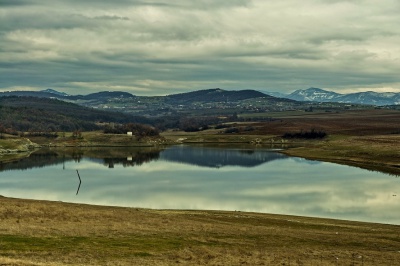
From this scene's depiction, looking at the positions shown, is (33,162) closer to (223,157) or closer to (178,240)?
(223,157)

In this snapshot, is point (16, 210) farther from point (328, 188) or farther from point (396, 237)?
point (328, 188)

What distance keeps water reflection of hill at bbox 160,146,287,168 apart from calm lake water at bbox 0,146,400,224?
921 mm

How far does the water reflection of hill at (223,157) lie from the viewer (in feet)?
483

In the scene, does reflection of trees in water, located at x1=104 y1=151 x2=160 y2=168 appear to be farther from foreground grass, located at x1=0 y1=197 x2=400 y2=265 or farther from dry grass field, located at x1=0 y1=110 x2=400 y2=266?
foreground grass, located at x1=0 y1=197 x2=400 y2=265

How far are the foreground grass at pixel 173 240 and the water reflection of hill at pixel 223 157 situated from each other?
9444 cm

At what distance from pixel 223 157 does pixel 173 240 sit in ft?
431

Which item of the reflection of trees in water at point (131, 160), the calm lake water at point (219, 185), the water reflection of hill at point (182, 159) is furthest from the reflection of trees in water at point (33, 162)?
the reflection of trees in water at point (131, 160)

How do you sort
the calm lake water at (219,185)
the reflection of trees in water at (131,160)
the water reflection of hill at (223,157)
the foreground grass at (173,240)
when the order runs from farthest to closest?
the water reflection of hill at (223,157)
the reflection of trees in water at (131,160)
the calm lake water at (219,185)
the foreground grass at (173,240)

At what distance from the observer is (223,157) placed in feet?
549

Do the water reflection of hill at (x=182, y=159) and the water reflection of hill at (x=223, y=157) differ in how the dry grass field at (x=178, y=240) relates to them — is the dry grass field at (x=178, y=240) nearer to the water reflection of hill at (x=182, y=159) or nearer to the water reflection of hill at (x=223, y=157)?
the water reflection of hill at (x=182, y=159)

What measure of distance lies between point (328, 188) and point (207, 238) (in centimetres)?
5572

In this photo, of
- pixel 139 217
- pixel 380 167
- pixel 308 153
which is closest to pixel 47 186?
pixel 139 217

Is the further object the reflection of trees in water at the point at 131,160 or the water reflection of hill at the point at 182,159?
the reflection of trees in water at the point at 131,160

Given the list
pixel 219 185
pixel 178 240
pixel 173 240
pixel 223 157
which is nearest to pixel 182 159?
pixel 223 157
